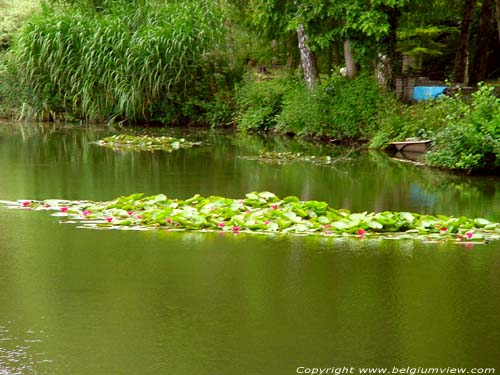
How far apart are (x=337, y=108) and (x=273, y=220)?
1168cm

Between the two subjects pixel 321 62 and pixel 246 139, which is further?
pixel 321 62

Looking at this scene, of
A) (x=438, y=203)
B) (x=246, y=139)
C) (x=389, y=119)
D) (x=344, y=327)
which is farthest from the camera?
(x=246, y=139)

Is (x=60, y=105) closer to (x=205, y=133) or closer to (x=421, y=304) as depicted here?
(x=205, y=133)

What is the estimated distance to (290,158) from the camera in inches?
694

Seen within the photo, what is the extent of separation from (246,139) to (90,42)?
635 centimetres

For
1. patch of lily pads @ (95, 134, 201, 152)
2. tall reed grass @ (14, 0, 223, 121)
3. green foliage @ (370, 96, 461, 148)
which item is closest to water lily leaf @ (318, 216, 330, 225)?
green foliage @ (370, 96, 461, 148)

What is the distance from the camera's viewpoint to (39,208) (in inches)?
432

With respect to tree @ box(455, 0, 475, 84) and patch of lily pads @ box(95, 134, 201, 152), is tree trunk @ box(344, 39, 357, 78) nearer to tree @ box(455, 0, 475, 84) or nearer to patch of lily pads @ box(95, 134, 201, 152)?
tree @ box(455, 0, 475, 84)

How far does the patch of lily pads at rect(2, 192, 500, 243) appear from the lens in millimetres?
9367

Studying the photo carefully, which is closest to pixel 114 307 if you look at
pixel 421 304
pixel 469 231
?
pixel 421 304

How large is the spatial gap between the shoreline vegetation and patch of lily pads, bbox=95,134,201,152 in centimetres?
329

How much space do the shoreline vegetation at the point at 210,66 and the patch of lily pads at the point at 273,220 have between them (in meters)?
10.7

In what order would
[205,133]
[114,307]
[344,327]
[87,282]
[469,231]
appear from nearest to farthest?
[344,327] → [114,307] → [87,282] → [469,231] → [205,133]

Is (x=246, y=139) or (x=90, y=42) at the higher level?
(x=90, y=42)
